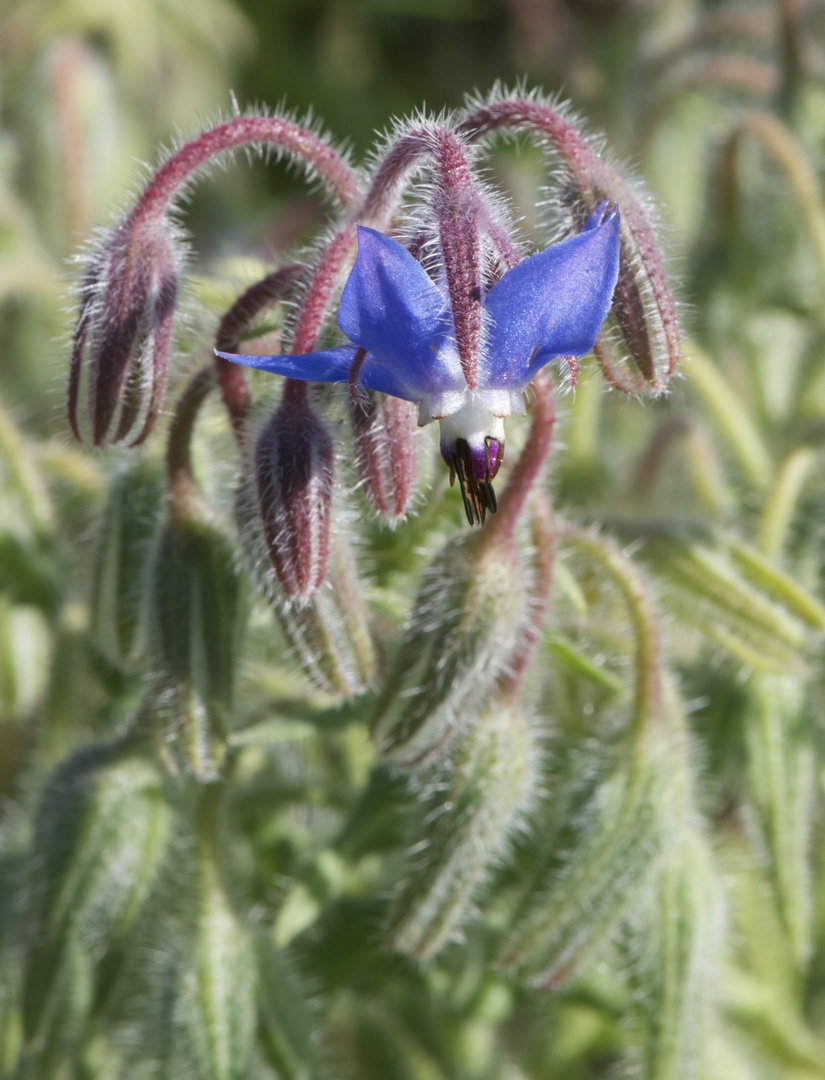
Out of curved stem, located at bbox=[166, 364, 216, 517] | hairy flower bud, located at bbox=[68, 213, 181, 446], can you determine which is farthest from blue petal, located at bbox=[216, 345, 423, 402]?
curved stem, located at bbox=[166, 364, 216, 517]

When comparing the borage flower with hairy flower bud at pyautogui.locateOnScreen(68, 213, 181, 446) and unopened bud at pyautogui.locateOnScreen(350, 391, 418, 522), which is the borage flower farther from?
hairy flower bud at pyautogui.locateOnScreen(68, 213, 181, 446)

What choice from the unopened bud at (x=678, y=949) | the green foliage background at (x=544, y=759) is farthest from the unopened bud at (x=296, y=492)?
the unopened bud at (x=678, y=949)

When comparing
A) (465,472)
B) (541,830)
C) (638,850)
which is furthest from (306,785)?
(465,472)

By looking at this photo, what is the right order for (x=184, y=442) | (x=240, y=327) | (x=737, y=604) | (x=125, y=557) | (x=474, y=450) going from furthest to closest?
(x=737, y=604)
(x=125, y=557)
(x=184, y=442)
(x=240, y=327)
(x=474, y=450)

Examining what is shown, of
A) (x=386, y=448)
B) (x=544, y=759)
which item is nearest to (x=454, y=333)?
(x=386, y=448)

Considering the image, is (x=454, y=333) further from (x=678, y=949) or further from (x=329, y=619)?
(x=678, y=949)

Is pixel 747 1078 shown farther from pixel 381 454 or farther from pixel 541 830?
pixel 381 454
